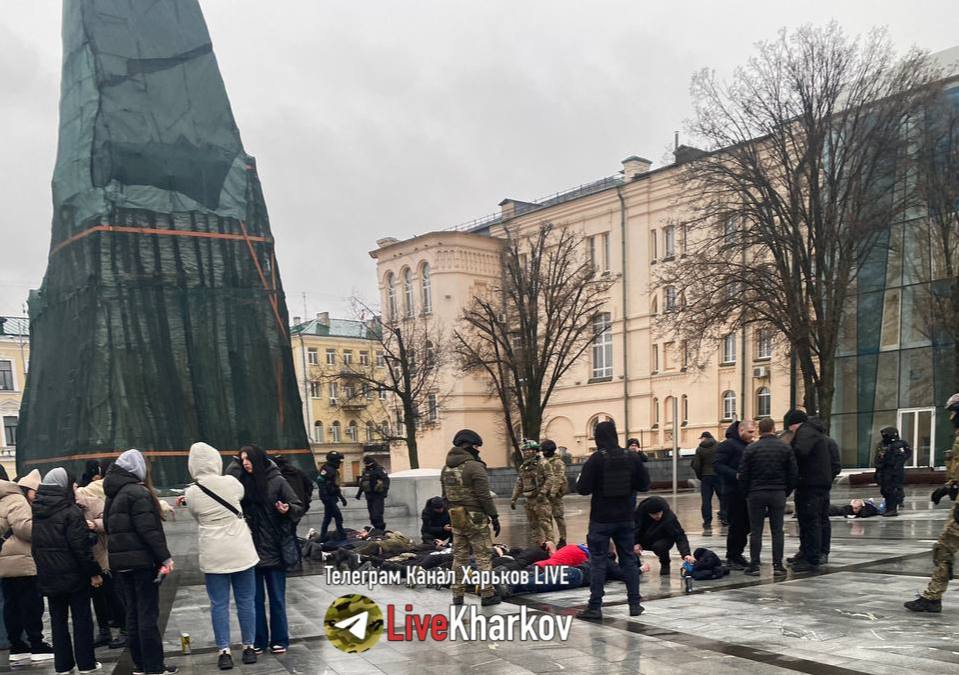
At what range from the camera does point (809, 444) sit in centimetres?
1023

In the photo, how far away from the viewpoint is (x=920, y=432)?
3319cm

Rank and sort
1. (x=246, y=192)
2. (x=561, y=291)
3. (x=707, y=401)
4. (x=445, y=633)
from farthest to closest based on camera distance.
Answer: (x=707, y=401) < (x=561, y=291) < (x=246, y=192) < (x=445, y=633)

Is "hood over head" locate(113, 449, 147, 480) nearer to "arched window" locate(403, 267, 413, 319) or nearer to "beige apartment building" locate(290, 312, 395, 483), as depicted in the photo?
"arched window" locate(403, 267, 413, 319)

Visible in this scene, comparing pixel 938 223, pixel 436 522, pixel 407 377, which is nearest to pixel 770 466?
pixel 436 522

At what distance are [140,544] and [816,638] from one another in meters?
5.46

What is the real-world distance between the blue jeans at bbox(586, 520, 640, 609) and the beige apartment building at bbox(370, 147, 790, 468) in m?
29.8

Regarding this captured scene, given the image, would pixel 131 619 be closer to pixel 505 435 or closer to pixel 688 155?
pixel 688 155

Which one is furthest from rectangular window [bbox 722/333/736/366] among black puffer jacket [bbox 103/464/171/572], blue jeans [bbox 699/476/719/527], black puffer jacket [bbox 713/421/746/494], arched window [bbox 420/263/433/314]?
black puffer jacket [bbox 103/464/171/572]

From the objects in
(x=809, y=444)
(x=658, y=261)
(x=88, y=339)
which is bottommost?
(x=809, y=444)

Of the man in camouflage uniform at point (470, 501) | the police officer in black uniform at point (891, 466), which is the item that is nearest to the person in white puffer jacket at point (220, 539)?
the man in camouflage uniform at point (470, 501)

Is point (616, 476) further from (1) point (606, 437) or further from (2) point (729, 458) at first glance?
(2) point (729, 458)

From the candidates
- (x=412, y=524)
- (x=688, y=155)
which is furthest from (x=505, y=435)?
(x=412, y=524)

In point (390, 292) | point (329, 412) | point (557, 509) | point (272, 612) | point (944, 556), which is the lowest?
point (329, 412)

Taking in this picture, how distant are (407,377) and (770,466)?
2665cm
